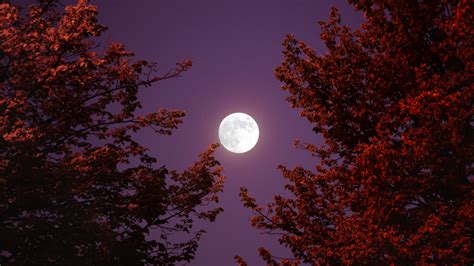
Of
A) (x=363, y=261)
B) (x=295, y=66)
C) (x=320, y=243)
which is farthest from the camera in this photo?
(x=295, y=66)

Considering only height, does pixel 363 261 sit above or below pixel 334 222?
below

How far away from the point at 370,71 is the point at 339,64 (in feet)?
2.46

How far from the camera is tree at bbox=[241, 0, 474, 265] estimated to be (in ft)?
24.0

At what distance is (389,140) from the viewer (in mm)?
8359

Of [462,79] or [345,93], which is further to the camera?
[345,93]

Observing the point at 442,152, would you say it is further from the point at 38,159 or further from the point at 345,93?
the point at 38,159

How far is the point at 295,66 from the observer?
10.1 m

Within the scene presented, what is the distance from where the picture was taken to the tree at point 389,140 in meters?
7.32

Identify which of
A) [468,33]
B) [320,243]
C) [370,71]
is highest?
[370,71]

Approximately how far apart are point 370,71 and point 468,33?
2020mm

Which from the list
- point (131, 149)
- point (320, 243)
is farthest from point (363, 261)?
point (131, 149)

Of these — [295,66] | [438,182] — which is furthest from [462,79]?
[295,66]

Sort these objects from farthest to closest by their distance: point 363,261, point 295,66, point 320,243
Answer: point 295,66, point 320,243, point 363,261

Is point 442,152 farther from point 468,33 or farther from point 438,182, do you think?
point 468,33
